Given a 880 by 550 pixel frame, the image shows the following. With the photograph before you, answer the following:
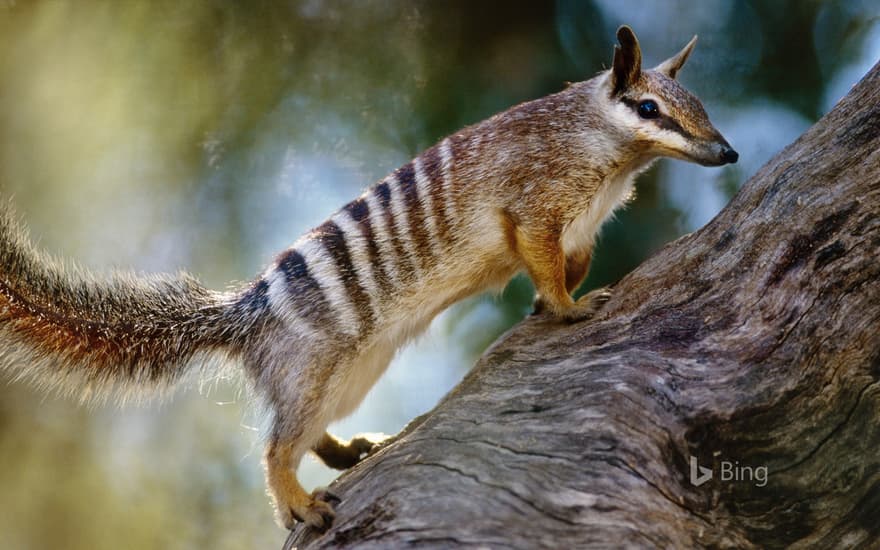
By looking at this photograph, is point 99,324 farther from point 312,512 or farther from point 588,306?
point 588,306

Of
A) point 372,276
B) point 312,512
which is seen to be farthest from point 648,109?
point 312,512

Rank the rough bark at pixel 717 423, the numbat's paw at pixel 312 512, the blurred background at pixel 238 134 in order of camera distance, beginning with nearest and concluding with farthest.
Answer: the rough bark at pixel 717 423, the numbat's paw at pixel 312 512, the blurred background at pixel 238 134

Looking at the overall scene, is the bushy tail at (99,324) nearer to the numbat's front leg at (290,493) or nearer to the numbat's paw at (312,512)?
the numbat's front leg at (290,493)

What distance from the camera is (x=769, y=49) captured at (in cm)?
420

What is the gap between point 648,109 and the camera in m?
3.30

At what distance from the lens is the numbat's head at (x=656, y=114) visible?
3127mm

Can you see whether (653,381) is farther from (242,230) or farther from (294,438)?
(242,230)

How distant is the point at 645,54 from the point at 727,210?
1.62 m

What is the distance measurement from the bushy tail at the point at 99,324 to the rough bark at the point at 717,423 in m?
0.98

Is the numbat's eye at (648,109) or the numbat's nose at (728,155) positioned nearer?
A: the numbat's nose at (728,155)

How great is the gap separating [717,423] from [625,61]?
5.16ft

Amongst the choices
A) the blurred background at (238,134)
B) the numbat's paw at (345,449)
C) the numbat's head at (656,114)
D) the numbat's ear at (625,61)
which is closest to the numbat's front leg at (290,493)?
the numbat's paw at (345,449)

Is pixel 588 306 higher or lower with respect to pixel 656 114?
lower

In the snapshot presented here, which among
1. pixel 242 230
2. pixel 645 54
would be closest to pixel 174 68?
pixel 242 230
